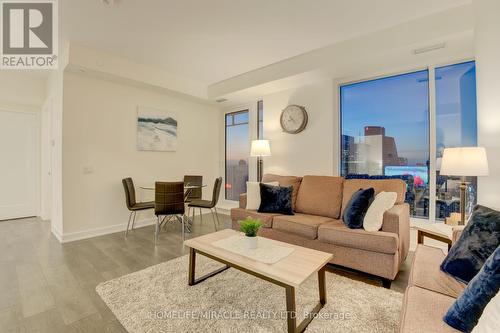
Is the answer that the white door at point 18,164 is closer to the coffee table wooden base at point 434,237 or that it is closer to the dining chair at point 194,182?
the dining chair at point 194,182

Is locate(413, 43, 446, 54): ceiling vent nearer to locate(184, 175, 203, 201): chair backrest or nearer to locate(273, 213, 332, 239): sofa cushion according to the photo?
locate(273, 213, 332, 239): sofa cushion

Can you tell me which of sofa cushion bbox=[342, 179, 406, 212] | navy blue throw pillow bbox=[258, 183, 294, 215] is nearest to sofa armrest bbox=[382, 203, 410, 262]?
sofa cushion bbox=[342, 179, 406, 212]

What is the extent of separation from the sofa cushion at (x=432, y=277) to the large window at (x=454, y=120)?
1604 millimetres

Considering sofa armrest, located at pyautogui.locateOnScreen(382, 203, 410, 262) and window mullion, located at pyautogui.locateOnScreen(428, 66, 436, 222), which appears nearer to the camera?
sofa armrest, located at pyautogui.locateOnScreen(382, 203, 410, 262)

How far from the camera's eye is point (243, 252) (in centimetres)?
198

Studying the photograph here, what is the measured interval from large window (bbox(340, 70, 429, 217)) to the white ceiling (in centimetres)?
99

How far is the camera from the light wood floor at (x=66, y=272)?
1774 mm

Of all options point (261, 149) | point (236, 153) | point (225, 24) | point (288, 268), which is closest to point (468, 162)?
point (288, 268)

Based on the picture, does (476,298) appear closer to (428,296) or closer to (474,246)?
(428,296)

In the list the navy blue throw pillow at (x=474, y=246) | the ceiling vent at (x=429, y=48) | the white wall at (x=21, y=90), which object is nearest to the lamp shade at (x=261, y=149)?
the ceiling vent at (x=429, y=48)

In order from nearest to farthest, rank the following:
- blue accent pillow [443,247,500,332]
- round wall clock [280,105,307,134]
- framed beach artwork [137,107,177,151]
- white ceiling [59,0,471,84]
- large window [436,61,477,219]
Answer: blue accent pillow [443,247,500,332]
white ceiling [59,0,471,84]
large window [436,61,477,219]
round wall clock [280,105,307,134]
framed beach artwork [137,107,177,151]

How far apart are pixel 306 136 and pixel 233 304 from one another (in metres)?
3.03

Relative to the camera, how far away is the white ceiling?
251 centimetres

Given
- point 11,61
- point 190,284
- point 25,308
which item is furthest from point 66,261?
point 11,61
